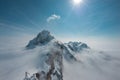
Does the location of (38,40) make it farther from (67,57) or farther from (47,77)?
(47,77)

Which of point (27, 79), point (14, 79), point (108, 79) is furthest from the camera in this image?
point (108, 79)

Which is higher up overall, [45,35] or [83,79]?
[45,35]

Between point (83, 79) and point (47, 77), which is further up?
point (47, 77)

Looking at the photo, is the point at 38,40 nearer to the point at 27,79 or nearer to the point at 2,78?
the point at 2,78

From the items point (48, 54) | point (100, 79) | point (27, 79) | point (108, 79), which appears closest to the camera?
point (27, 79)

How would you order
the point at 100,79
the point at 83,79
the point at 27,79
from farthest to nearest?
the point at 100,79 → the point at 83,79 → the point at 27,79

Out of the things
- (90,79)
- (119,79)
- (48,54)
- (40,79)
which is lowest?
(119,79)

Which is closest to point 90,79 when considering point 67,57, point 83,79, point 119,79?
point 83,79

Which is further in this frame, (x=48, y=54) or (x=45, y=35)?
(x=45, y=35)

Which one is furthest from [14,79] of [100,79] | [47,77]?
[100,79]
